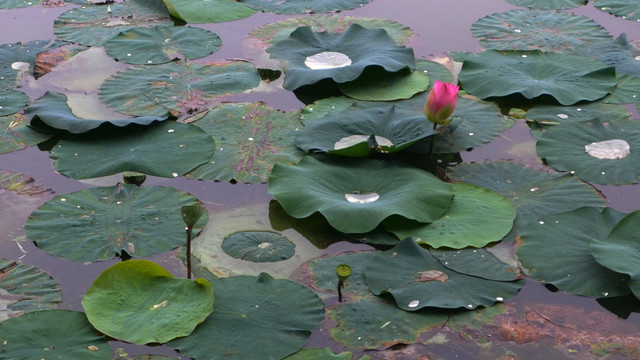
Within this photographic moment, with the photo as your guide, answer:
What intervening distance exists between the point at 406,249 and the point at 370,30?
6.25 feet

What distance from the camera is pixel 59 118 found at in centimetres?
368

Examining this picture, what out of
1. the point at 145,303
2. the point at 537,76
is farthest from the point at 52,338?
the point at 537,76

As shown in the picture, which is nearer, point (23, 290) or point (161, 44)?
point (23, 290)

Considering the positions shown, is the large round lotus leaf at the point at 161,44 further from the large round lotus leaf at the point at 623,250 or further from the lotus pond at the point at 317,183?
the large round lotus leaf at the point at 623,250

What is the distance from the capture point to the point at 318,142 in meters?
3.51

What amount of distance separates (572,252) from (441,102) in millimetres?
834

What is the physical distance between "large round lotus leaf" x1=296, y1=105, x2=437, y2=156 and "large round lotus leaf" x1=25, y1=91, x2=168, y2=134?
0.71 m

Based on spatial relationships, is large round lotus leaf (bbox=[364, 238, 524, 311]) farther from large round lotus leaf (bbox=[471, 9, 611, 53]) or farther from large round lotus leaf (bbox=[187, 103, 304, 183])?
large round lotus leaf (bbox=[471, 9, 611, 53])

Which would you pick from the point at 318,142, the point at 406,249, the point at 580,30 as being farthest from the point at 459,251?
the point at 580,30

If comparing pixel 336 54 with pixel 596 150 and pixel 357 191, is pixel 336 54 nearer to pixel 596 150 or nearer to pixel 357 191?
pixel 357 191

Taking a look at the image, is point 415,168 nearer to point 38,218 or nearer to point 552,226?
point 552,226

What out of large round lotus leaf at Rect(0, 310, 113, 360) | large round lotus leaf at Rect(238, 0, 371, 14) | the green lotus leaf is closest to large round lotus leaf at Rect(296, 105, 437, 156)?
the green lotus leaf

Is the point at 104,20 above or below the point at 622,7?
below

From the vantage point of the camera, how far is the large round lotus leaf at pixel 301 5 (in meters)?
5.05
